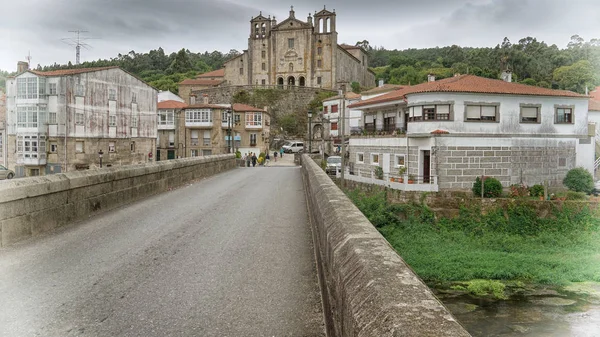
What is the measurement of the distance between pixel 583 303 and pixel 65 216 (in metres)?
18.7

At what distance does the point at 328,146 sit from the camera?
6781cm

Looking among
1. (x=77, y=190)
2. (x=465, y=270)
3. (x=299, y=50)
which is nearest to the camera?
(x=77, y=190)

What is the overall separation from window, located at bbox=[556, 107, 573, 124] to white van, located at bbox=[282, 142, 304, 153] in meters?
41.5

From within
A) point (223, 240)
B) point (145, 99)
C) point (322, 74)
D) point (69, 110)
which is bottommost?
point (223, 240)

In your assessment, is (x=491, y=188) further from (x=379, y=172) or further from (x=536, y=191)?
(x=379, y=172)

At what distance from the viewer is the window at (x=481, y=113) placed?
108ft

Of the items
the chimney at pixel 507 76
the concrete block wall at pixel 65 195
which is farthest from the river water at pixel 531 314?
the chimney at pixel 507 76

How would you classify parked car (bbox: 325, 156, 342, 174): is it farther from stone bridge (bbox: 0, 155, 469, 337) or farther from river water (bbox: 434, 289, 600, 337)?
stone bridge (bbox: 0, 155, 469, 337)

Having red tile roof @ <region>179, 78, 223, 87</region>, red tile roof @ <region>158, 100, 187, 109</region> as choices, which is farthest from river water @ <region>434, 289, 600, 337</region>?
red tile roof @ <region>179, 78, 223, 87</region>

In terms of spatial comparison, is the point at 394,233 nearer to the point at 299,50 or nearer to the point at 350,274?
the point at 350,274

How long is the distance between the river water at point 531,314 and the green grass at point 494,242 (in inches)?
74.9

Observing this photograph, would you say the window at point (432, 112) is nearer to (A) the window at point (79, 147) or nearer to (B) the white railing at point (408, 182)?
(B) the white railing at point (408, 182)

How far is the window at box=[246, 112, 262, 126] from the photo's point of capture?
2707 inches

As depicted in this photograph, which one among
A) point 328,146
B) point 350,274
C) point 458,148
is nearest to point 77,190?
point 350,274
